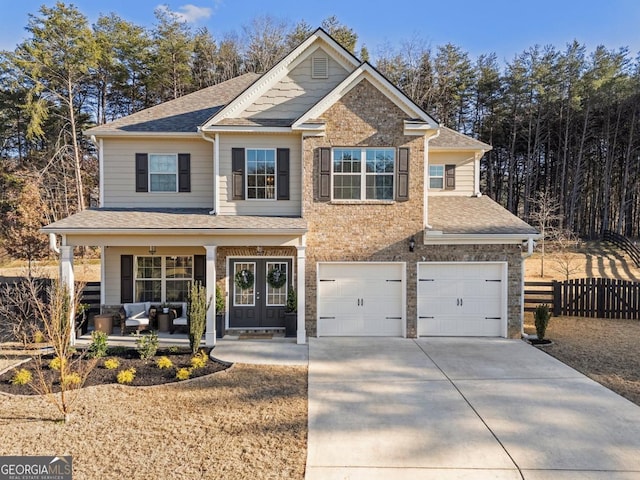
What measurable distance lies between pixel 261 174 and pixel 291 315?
426 centimetres

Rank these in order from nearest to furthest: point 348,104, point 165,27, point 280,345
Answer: point 280,345 → point 348,104 → point 165,27

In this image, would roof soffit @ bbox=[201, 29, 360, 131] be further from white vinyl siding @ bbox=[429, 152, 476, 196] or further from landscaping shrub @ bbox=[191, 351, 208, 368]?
landscaping shrub @ bbox=[191, 351, 208, 368]

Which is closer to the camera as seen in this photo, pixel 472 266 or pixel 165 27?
pixel 472 266

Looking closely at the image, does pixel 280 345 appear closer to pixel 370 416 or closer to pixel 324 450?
pixel 370 416

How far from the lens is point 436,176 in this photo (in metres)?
13.5

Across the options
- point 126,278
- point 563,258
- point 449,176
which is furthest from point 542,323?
point 563,258

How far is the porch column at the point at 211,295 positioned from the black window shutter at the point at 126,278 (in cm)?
337

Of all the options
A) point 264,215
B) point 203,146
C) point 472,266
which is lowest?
point 472,266

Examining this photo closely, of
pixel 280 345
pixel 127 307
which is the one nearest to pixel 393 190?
pixel 280 345

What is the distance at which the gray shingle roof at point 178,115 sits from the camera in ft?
37.9

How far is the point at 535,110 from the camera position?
30078mm

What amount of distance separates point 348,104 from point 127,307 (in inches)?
354

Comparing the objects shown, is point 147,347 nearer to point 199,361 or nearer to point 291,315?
point 199,361

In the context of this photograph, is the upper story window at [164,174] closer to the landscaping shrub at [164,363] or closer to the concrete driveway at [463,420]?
the landscaping shrub at [164,363]
